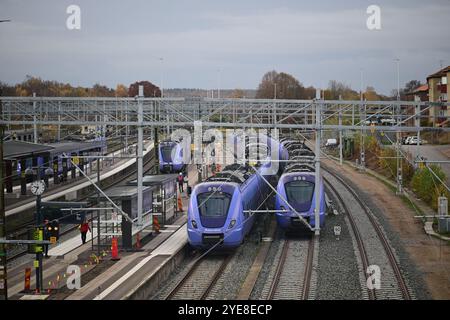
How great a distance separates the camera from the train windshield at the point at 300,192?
22.9 meters

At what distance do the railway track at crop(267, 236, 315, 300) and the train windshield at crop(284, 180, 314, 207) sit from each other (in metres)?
1.54

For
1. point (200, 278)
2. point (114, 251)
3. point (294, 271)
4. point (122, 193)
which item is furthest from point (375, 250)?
point (122, 193)

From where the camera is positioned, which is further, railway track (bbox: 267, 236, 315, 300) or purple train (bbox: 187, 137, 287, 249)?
purple train (bbox: 187, 137, 287, 249)

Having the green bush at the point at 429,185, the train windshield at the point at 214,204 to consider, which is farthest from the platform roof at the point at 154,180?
the green bush at the point at 429,185

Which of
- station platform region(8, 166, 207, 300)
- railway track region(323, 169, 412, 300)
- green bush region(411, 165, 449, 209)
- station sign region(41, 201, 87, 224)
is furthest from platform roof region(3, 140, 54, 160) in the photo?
green bush region(411, 165, 449, 209)

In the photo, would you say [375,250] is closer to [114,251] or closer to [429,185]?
[114,251]

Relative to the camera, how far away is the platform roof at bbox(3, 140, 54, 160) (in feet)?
Result: 94.8

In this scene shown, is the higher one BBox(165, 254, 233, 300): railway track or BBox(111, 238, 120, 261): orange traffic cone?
BBox(111, 238, 120, 261): orange traffic cone

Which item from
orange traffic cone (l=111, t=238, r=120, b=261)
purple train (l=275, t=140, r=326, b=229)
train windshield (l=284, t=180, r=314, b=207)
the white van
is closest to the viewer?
orange traffic cone (l=111, t=238, r=120, b=261)

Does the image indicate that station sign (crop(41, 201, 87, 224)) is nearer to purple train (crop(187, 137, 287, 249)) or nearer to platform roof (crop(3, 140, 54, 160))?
purple train (crop(187, 137, 287, 249))

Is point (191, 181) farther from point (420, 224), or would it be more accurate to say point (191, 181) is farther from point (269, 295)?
point (269, 295)

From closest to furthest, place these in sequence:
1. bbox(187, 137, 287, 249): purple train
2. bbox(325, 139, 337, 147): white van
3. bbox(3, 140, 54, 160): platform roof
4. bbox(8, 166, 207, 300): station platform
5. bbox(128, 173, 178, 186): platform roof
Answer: bbox(8, 166, 207, 300): station platform
bbox(187, 137, 287, 249): purple train
bbox(128, 173, 178, 186): platform roof
bbox(3, 140, 54, 160): platform roof
bbox(325, 139, 337, 147): white van
